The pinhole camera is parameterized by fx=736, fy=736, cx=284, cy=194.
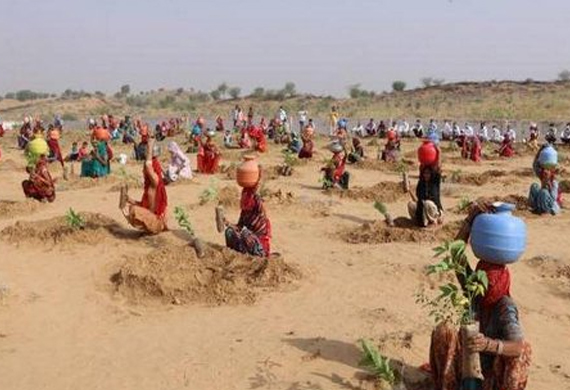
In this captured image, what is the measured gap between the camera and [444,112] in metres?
52.7

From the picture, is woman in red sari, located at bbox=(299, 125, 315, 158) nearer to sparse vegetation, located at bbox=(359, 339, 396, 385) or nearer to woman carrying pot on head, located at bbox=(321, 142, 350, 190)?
woman carrying pot on head, located at bbox=(321, 142, 350, 190)

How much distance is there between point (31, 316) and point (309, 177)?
11.4m

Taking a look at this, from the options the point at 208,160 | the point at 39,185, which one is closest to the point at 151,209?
the point at 39,185

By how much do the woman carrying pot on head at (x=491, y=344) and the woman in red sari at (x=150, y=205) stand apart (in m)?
5.71

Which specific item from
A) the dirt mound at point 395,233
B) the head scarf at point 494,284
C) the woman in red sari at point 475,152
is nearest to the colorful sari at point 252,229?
the dirt mound at point 395,233

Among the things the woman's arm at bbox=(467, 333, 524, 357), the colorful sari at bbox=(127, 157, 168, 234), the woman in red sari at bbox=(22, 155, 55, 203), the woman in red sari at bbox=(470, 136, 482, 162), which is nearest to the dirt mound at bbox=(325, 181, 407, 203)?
the colorful sari at bbox=(127, 157, 168, 234)

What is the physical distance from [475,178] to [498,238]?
43.8 ft

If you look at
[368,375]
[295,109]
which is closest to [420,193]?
[368,375]

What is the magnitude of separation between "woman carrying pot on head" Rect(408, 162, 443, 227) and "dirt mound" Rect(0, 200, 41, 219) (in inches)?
266

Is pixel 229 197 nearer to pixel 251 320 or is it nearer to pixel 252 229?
pixel 252 229

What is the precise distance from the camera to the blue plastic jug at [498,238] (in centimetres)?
498

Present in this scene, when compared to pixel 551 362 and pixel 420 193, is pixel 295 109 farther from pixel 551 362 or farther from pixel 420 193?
pixel 551 362

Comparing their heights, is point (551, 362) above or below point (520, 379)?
below

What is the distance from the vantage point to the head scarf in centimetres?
509
